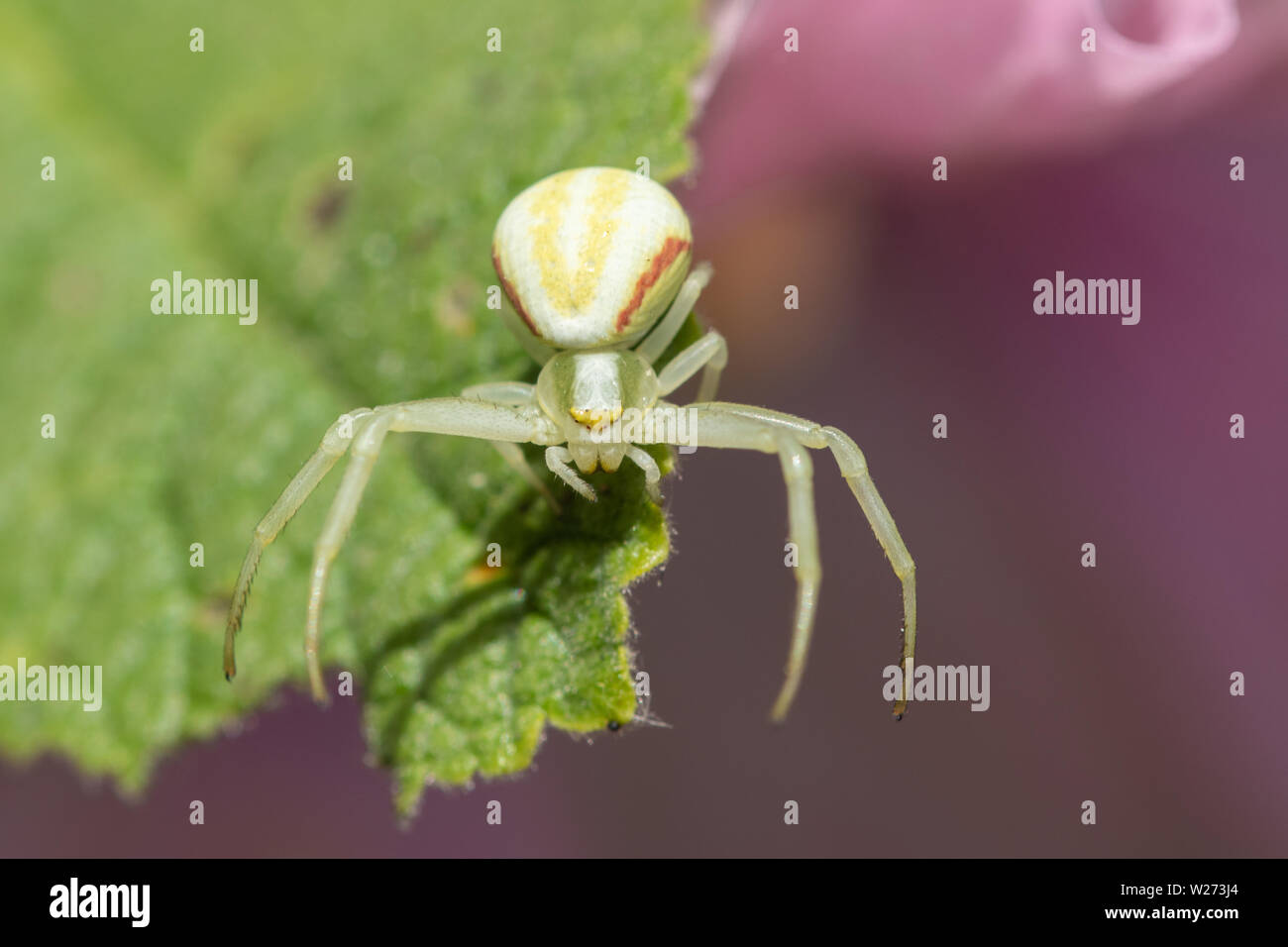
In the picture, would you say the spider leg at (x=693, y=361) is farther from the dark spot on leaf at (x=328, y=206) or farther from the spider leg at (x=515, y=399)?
the dark spot on leaf at (x=328, y=206)

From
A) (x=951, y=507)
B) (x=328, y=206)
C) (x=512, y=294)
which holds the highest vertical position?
(x=328, y=206)

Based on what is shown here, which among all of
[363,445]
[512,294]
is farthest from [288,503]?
[512,294]

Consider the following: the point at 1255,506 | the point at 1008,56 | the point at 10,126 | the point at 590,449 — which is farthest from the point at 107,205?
the point at 1255,506

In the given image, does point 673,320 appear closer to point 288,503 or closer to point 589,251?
point 589,251

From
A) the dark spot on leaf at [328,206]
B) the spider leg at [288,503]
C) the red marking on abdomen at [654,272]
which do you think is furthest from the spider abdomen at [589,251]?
the dark spot on leaf at [328,206]

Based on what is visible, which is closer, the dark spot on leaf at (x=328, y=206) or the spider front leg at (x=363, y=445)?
the spider front leg at (x=363, y=445)

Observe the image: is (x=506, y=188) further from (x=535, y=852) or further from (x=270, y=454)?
(x=535, y=852)

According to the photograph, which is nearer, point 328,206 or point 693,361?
point 693,361
